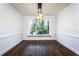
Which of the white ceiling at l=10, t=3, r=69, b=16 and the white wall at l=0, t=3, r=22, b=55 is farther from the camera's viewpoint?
the white ceiling at l=10, t=3, r=69, b=16

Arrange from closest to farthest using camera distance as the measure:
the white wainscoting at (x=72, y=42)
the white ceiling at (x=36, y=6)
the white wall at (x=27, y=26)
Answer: the white wainscoting at (x=72, y=42), the white ceiling at (x=36, y=6), the white wall at (x=27, y=26)

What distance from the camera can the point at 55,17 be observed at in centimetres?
738

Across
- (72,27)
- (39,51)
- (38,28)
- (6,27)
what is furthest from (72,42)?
(38,28)

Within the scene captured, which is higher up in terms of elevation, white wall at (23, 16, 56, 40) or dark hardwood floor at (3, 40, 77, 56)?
white wall at (23, 16, 56, 40)

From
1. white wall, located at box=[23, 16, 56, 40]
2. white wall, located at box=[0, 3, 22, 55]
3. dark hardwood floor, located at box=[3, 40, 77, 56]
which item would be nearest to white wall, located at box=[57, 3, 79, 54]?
dark hardwood floor, located at box=[3, 40, 77, 56]

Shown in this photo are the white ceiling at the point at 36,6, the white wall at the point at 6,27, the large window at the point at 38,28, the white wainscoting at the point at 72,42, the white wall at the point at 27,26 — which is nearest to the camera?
the white wall at the point at 6,27

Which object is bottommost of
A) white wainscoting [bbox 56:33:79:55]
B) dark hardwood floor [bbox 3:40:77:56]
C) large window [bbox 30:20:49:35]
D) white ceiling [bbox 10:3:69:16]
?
dark hardwood floor [bbox 3:40:77:56]

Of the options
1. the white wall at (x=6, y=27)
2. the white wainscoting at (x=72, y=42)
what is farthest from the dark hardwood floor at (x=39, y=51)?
the white wall at (x=6, y=27)

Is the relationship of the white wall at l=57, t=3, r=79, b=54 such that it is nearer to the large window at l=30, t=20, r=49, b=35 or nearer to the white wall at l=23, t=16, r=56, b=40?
the white wall at l=23, t=16, r=56, b=40

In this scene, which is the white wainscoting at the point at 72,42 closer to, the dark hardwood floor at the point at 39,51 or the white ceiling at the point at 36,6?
the dark hardwood floor at the point at 39,51

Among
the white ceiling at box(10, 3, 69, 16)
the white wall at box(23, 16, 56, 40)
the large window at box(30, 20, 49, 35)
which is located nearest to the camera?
the white ceiling at box(10, 3, 69, 16)

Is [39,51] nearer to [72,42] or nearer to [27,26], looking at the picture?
[72,42]

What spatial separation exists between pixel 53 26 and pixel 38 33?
1214mm

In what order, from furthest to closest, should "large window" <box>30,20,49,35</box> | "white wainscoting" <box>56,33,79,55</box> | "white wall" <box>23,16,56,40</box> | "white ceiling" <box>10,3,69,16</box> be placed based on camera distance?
1. "large window" <box>30,20,49,35</box>
2. "white wall" <box>23,16,56,40</box>
3. "white ceiling" <box>10,3,69,16</box>
4. "white wainscoting" <box>56,33,79,55</box>
